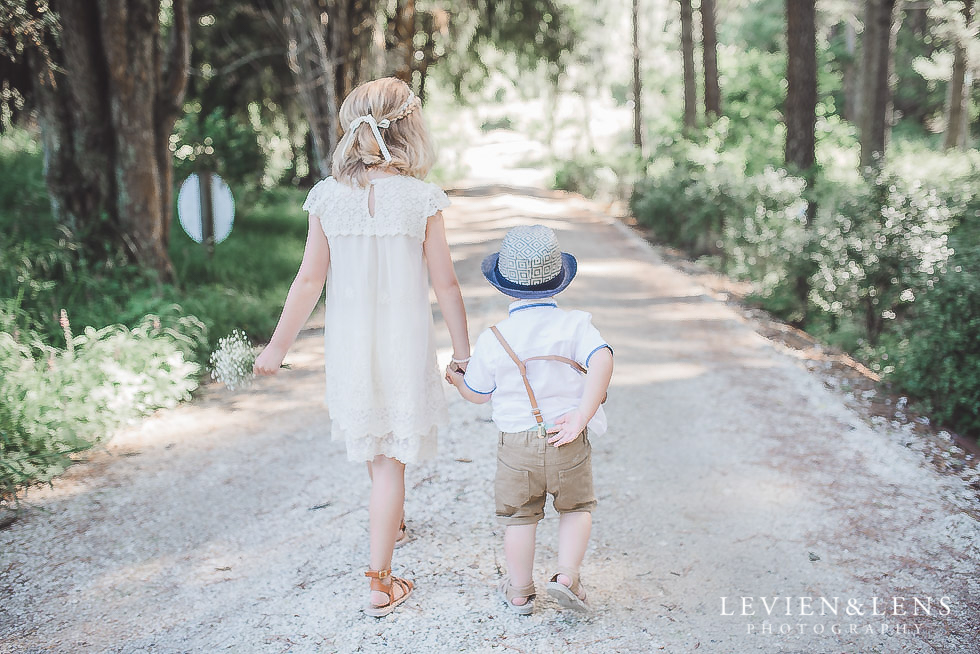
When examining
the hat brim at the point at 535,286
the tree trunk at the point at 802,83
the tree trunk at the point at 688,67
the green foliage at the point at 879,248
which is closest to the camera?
the hat brim at the point at 535,286

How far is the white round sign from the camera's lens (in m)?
8.71

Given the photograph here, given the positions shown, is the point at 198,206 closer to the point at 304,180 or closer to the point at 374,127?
the point at 374,127

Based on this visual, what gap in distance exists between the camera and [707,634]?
3.02m

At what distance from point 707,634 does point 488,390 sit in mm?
1293

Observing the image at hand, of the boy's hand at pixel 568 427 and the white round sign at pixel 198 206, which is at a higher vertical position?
the white round sign at pixel 198 206

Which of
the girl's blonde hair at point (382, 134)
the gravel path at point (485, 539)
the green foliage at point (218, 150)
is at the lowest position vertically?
the gravel path at point (485, 539)

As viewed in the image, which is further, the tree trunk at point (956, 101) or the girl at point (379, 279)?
the tree trunk at point (956, 101)

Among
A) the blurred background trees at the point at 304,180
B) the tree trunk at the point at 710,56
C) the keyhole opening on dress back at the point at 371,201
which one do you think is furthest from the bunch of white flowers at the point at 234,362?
the tree trunk at the point at 710,56

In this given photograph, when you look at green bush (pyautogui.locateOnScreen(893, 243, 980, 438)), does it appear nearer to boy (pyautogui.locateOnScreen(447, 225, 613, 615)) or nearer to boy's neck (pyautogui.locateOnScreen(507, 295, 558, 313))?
boy (pyautogui.locateOnScreen(447, 225, 613, 615))

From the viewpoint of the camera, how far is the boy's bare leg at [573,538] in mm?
3004

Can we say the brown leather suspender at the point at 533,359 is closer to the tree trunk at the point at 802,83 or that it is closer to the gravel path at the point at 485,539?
the gravel path at the point at 485,539

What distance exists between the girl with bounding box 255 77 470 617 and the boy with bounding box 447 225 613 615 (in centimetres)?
20

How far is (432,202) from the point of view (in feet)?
9.77

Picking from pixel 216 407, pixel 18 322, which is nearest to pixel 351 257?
pixel 216 407
